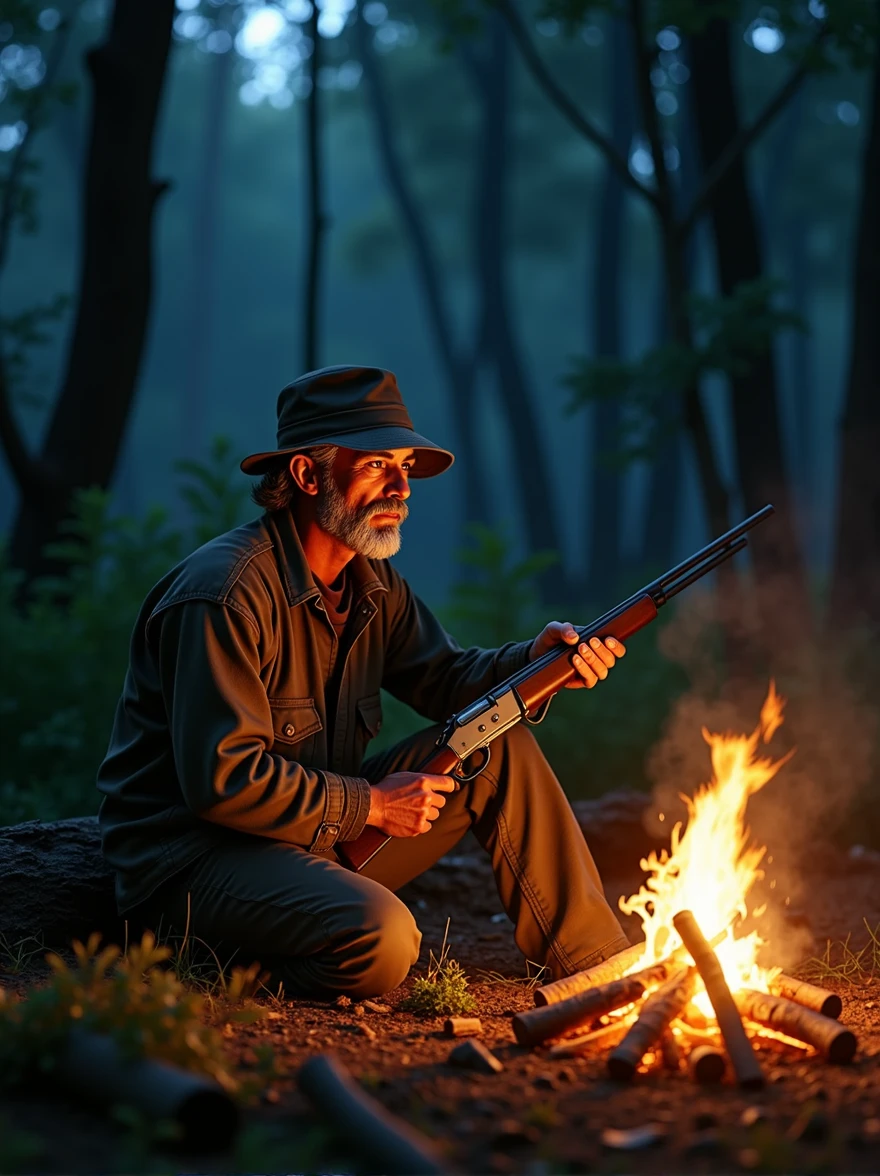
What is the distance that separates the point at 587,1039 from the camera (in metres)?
3.87

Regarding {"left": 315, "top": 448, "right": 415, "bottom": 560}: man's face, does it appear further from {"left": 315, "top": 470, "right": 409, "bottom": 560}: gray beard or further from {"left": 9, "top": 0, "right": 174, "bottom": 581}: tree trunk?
{"left": 9, "top": 0, "right": 174, "bottom": 581}: tree trunk

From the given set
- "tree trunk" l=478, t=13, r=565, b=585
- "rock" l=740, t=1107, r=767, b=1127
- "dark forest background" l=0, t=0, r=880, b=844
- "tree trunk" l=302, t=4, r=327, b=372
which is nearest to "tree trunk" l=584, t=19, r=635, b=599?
"dark forest background" l=0, t=0, r=880, b=844

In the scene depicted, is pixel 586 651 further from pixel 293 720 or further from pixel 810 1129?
pixel 810 1129

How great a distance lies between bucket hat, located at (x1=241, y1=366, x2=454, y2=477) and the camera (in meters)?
4.62

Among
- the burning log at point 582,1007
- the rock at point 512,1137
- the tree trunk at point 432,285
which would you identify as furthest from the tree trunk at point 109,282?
the tree trunk at point 432,285

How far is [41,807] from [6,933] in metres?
1.93

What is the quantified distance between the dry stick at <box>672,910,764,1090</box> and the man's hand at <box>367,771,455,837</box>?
0.97 metres

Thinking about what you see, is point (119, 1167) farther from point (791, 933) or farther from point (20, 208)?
point (20, 208)

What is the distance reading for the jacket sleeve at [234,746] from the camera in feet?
13.7

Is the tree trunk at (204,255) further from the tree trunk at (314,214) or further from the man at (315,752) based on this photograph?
the man at (315,752)

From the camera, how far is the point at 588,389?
9.67m

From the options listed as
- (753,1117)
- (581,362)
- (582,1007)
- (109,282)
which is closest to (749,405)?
(581,362)

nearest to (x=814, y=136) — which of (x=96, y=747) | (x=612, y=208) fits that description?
(x=612, y=208)

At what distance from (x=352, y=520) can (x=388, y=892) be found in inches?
51.1
